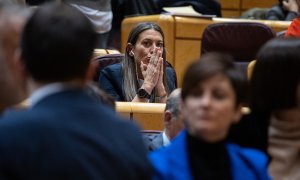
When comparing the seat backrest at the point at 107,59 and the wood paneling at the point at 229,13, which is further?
the wood paneling at the point at 229,13

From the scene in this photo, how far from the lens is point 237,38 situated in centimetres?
525

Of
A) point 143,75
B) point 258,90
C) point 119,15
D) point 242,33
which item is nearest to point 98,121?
point 258,90

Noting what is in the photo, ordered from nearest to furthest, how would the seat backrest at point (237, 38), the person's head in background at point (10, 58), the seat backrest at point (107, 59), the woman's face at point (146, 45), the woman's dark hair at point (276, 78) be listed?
1. the person's head in background at point (10, 58)
2. the woman's dark hair at point (276, 78)
3. the woman's face at point (146, 45)
4. the seat backrest at point (107, 59)
5. the seat backrest at point (237, 38)

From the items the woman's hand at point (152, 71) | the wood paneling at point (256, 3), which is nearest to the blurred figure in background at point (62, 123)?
the woman's hand at point (152, 71)

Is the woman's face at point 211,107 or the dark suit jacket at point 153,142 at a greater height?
the woman's face at point 211,107

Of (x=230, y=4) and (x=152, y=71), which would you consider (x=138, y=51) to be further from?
(x=230, y=4)

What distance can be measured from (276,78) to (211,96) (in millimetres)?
277

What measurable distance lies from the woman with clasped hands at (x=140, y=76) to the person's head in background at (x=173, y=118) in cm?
122

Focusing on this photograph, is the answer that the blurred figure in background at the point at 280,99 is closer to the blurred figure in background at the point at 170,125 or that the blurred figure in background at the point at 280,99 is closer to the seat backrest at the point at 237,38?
the blurred figure in background at the point at 170,125

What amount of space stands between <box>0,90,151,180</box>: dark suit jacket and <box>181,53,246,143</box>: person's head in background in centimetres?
24

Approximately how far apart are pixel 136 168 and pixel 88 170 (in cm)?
14

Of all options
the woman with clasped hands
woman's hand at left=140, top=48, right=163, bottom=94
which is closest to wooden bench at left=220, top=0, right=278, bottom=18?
the woman with clasped hands

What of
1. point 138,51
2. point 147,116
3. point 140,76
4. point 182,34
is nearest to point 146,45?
point 138,51

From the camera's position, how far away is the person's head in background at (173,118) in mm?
2590
